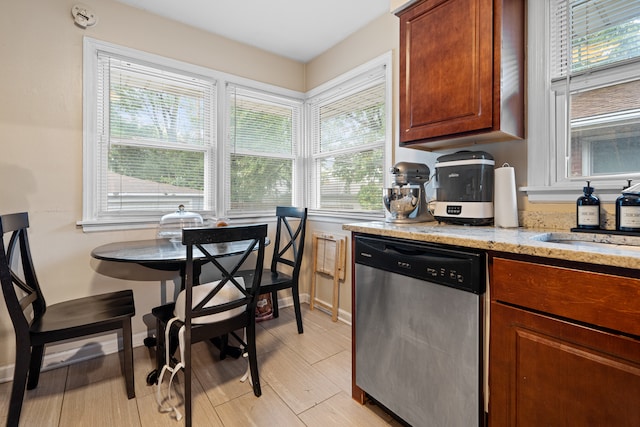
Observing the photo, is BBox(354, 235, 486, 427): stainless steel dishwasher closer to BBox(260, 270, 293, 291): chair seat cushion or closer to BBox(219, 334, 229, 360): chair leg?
BBox(260, 270, 293, 291): chair seat cushion

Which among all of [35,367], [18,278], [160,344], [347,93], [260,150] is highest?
[347,93]

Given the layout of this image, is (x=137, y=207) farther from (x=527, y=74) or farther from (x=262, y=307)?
(x=527, y=74)

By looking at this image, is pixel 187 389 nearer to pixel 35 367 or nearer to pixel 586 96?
pixel 35 367

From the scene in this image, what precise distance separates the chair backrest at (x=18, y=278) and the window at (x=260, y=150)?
54.8 inches

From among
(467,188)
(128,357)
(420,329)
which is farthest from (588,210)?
(128,357)

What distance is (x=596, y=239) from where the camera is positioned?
135 cm

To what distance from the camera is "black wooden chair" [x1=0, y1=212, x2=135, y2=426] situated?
144cm

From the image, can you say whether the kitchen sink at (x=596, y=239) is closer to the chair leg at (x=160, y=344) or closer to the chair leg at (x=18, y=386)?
the chair leg at (x=160, y=344)

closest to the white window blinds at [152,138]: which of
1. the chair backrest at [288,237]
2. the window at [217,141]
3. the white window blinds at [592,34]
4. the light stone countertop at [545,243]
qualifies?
the window at [217,141]

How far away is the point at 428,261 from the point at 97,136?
2.36 metres

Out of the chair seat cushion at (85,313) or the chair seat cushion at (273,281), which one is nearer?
the chair seat cushion at (85,313)

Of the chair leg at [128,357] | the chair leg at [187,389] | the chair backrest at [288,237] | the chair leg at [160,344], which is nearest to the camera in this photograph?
the chair leg at [187,389]

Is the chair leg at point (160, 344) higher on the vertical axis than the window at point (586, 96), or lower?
lower

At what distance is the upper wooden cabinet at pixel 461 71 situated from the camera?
1474 mm
